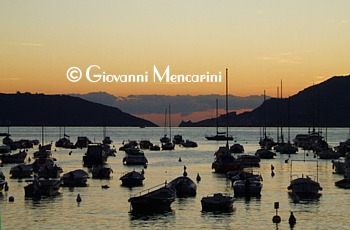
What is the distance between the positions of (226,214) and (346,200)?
14605 mm

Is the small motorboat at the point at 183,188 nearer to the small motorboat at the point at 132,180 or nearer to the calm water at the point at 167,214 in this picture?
the calm water at the point at 167,214

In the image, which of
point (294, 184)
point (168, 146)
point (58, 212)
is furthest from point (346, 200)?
point (168, 146)

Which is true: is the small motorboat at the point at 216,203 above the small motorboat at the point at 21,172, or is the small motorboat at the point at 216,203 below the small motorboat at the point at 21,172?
below

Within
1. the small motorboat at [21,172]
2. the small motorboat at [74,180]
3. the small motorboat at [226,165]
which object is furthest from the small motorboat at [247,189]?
the small motorboat at [21,172]

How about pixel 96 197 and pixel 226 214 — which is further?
pixel 96 197

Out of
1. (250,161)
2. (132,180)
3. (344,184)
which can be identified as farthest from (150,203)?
(250,161)

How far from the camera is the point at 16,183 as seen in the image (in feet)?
271

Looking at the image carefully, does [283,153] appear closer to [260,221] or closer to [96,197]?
[96,197]

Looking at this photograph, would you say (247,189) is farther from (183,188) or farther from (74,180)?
(74,180)

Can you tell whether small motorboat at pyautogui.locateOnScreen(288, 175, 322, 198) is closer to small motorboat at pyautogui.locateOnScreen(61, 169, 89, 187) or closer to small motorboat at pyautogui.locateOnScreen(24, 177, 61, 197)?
small motorboat at pyautogui.locateOnScreen(24, 177, 61, 197)

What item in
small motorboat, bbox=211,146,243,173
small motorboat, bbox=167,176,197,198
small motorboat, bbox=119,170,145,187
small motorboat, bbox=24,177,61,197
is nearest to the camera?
small motorboat, bbox=24,177,61,197

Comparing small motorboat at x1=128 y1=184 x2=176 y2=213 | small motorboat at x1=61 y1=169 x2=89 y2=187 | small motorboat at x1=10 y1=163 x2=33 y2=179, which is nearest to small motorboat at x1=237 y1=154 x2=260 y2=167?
small motorboat at x1=10 y1=163 x2=33 y2=179

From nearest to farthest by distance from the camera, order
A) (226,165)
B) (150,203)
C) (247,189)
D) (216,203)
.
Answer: (150,203), (216,203), (247,189), (226,165)

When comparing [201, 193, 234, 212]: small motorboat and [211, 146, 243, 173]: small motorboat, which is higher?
[211, 146, 243, 173]: small motorboat
